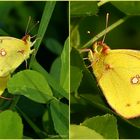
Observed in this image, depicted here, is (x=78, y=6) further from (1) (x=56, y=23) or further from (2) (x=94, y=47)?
(1) (x=56, y=23)

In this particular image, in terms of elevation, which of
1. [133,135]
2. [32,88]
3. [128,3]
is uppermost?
[128,3]

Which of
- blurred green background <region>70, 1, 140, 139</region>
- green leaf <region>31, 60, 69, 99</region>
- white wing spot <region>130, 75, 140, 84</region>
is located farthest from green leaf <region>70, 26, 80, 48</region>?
white wing spot <region>130, 75, 140, 84</region>

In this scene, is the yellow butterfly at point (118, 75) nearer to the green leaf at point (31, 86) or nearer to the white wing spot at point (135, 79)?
the white wing spot at point (135, 79)

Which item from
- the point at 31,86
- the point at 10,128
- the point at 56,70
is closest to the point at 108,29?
the point at 56,70

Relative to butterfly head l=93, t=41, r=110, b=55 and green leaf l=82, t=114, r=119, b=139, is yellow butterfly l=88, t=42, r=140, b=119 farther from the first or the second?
green leaf l=82, t=114, r=119, b=139

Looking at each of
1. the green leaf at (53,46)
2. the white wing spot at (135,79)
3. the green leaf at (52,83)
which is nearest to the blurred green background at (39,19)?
the green leaf at (53,46)

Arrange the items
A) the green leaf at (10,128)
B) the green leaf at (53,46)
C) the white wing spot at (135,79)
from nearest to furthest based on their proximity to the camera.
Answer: the green leaf at (10,128) → the white wing spot at (135,79) → the green leaf at (53,46)

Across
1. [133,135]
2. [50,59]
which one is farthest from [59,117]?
[50,59]
